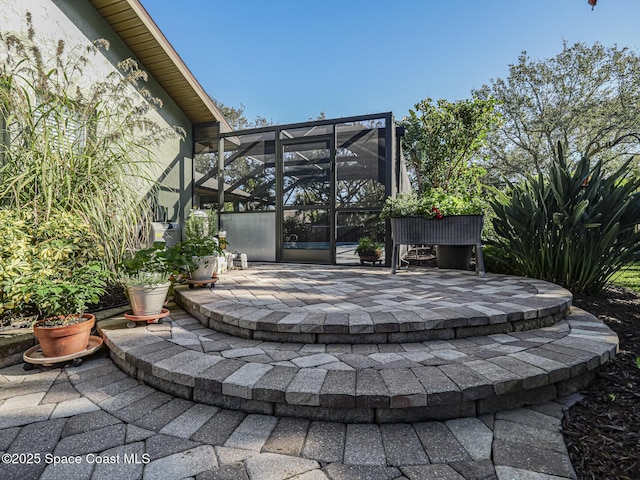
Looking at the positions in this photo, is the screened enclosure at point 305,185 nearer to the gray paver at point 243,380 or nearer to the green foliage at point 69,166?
the green foliage at point 69,166

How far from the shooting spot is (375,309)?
237 cm

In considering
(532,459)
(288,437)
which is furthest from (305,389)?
(532,459)

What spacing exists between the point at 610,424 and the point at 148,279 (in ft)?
9.36

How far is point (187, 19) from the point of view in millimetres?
7383

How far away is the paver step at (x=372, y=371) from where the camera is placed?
141cm

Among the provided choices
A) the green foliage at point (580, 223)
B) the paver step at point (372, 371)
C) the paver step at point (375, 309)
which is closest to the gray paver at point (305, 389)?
the paver step at point (372, 371)

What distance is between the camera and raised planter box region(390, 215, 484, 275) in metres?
3.95

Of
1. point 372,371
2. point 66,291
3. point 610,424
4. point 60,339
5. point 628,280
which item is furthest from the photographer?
point 628,280

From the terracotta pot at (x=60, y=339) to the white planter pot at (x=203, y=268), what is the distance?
1.16 meters

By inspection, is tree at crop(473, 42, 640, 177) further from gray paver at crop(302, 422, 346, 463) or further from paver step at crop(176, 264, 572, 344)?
gray paver at crop(302, 422, 346, 463)

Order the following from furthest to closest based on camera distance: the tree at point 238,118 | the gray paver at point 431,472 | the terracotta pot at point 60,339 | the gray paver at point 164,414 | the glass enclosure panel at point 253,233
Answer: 1. the tree at point 238,118
2. the glass enclosure panel at point 253,233
3. the terracotta pot at point 60,339
4. the gray paver at point 164,414
5. the gray paver at point 431,472

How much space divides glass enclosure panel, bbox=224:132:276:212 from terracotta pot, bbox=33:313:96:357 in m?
4.39

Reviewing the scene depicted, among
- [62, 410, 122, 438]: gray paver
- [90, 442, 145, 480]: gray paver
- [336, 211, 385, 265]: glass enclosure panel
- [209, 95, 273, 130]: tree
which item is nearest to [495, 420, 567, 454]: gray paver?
[90, 442, 145, 480]: gray paver

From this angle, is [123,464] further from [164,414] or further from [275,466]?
[275,466]
